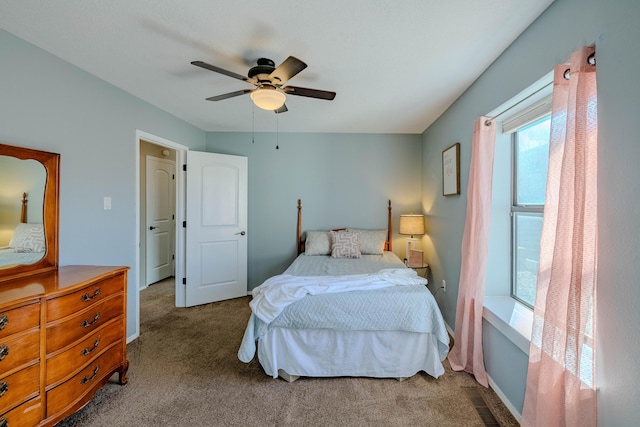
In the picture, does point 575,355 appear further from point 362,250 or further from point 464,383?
point 362,250

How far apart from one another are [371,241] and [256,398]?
2207 mm

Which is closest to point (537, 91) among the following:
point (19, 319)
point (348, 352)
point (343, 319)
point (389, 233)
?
point (343, 319)

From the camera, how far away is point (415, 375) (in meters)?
2.00

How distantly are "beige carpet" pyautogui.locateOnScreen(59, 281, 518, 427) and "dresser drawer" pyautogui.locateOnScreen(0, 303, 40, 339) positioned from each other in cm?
77

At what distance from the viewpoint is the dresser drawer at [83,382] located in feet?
4.54

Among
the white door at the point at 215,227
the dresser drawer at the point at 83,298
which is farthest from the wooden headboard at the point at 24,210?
the white door at the point at 215,227

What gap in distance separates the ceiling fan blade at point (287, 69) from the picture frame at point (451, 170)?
5.64 ft

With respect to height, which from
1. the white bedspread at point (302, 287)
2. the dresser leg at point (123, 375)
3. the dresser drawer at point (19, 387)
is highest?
the white bedspread at point (302, 287)

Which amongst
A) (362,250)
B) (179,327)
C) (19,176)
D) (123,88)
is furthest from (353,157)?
(19,176)

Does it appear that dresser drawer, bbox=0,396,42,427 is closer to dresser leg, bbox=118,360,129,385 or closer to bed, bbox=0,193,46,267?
dresser leg, bbox=118,360,129,385

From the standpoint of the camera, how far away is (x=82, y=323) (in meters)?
1.54

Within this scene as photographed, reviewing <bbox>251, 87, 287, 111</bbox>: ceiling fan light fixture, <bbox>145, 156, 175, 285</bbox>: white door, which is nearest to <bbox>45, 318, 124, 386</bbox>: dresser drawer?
<bbox>251, 87, 287, 111</bbox>: ceiling fan light fixture

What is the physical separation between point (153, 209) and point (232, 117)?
2.27m

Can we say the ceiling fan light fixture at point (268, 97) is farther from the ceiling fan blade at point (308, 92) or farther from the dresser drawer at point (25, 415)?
the dresser drawer at point (25, 415)
